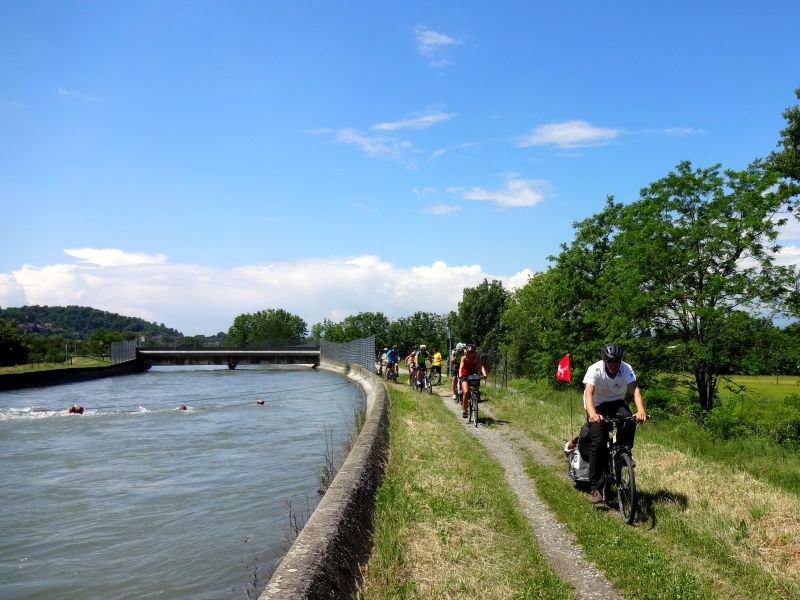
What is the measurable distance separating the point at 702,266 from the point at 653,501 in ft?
36.1

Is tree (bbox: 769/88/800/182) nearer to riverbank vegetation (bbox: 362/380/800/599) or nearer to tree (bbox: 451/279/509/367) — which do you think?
riverbank vegetation (bbox: 362/380/800/599)

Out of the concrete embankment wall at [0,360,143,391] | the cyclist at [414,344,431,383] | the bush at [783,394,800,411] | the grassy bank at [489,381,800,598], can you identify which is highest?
the cyclist at [414,344,431,383]

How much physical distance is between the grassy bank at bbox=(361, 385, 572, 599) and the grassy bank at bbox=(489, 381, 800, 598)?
618 millimetres

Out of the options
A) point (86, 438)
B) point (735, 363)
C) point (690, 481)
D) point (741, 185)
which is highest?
point (741, 185)

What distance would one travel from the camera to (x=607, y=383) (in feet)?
24.3

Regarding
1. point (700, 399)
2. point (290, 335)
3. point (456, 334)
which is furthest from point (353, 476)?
point (290, 335)

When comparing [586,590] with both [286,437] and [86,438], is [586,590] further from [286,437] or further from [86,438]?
[86,438]

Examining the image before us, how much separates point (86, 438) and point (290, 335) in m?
159

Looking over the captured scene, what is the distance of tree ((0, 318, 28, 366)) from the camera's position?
5981cm

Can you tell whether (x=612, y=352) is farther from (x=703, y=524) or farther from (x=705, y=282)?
(x=705, y=282)

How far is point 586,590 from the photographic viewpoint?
5.09 meters

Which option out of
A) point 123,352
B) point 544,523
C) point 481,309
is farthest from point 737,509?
point 481,309

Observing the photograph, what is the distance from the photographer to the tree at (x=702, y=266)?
1612 centimetres

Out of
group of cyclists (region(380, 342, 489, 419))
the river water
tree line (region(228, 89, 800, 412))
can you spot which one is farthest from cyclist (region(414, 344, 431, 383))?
tree line (region(228, 89, 800, 412))
